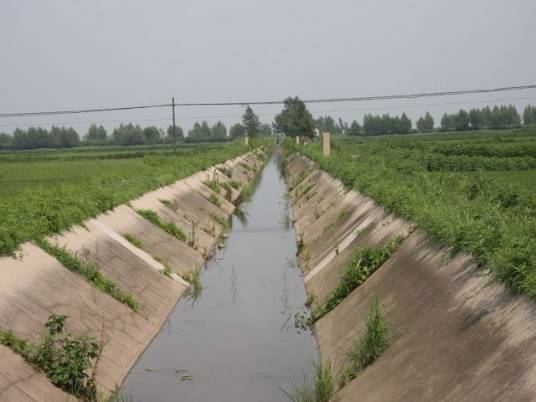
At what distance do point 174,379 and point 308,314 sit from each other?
3.56 metres

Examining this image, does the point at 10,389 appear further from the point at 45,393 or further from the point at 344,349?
the point at 344,349

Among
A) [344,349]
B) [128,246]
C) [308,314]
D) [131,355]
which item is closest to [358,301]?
[344,349]

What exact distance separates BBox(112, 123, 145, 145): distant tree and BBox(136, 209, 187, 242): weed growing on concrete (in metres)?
112

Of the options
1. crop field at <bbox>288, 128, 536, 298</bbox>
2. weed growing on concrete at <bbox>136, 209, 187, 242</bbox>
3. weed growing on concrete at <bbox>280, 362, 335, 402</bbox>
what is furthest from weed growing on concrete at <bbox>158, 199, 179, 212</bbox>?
weed growing on concrete at <bbox>280, 362, 335, 402</bbox>

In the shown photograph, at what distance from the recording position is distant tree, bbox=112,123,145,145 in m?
128

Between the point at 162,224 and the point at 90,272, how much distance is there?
640 centimetres

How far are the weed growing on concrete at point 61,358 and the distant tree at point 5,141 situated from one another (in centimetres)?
11746

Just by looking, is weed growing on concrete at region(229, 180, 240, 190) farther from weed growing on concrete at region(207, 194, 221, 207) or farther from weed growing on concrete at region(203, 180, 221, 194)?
weed growing on concrete at region(207, 194, 221, 207)

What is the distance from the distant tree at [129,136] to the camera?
5054 inches

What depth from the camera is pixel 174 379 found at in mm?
9359

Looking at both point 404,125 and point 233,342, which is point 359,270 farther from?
point 404,125

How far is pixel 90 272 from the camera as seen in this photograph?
11.2 meters

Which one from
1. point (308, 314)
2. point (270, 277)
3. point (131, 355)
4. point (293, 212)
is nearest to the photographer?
point (131, 355)

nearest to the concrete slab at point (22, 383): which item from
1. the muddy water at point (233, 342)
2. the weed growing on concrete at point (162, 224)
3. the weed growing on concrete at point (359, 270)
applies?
the muddy water at point (233, 342)
